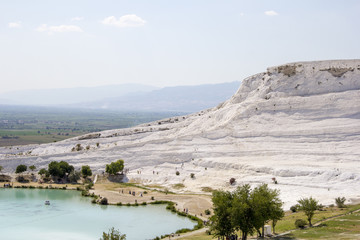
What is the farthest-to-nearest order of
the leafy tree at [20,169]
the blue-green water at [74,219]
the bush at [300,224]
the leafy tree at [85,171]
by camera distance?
the leafy tree at [20,169], the leafy tree at [85,171], the blue-green water at [74,219], the bush at [300,224]

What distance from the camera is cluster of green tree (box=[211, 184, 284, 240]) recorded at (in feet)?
104

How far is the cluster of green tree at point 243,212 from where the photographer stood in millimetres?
31625

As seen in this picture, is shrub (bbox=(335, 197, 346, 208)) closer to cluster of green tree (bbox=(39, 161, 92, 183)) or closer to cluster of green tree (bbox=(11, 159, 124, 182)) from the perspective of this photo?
cluster of green tree (bbox=(11, 159, 124, 182))

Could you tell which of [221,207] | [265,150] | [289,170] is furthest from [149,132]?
[221,207]

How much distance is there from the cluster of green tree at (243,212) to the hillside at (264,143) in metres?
15.4

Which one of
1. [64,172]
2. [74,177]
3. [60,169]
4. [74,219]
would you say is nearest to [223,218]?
[74,219]

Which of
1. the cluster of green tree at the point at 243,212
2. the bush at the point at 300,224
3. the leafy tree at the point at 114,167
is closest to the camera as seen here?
the cluster of green tree at the point at 243,212

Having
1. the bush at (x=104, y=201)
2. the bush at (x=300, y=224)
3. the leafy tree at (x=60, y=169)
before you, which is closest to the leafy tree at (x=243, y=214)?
the bush at (x=300, y=224)

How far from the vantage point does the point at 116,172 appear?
220 feet

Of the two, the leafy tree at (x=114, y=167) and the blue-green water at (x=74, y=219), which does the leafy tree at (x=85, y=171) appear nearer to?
the leafy tree at (x=114, y=167)

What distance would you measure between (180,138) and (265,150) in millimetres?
16648

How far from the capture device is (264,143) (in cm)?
6462

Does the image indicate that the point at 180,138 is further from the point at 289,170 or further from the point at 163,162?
the point at 289,170

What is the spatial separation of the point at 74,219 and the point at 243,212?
21.6m
